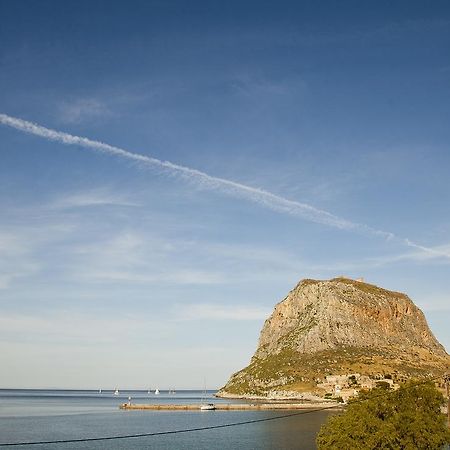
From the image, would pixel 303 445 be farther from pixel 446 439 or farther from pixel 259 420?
pixel 259 420

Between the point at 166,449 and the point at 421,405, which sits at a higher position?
the point at 421,405

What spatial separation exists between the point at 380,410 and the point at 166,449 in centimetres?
5472

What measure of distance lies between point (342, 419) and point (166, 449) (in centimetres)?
5360

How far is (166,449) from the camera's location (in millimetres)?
105312

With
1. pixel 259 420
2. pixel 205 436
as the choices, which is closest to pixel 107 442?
pixel 205 436

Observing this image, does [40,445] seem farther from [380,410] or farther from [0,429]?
[380,410]

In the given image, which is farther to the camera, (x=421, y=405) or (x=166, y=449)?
(x=166, y=449)

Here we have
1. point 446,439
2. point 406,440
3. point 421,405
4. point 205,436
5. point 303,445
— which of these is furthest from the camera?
point 205,436

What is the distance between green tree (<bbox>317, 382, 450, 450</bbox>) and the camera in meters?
58.8

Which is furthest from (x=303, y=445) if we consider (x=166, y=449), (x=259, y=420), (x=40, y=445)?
(x=259, y=420)

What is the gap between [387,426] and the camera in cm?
5959

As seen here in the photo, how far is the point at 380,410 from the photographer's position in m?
63.4

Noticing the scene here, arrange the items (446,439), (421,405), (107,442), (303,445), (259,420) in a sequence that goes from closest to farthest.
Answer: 1. (446,439)
2. (421,405)
3. (303,445)
4. (107,442)
5. (259,420)

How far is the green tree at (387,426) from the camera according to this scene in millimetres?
58844
